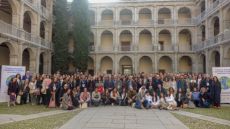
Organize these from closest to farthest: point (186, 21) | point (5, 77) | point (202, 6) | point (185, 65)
A: point (5, 77) < point (202, 6) < point (186, 21) < point (185, 65)

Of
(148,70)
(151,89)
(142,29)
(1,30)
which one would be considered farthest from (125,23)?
(151,89)

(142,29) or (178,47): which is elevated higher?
(142,29)

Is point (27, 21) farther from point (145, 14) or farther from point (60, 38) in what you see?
Result: point (145, 14)

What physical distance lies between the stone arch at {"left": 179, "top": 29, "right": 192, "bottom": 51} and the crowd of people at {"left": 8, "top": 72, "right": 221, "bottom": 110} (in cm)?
1873

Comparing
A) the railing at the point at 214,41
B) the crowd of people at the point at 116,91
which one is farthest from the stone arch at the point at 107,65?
the crowd of people at the point at 116,91

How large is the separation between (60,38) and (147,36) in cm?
1223

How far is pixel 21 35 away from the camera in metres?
24.2

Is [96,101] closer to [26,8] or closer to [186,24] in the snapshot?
[26,8]

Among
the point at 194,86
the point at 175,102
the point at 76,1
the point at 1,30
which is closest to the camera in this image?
the point at 175,102

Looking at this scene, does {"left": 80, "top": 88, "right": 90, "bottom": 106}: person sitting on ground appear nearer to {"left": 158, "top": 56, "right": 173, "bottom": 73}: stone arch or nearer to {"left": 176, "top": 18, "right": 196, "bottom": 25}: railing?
{"left": 158, "top": 56, "right": 173, "bottom": 73}: stone arch

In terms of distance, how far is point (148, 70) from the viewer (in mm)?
36938

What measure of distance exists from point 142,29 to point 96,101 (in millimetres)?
21028

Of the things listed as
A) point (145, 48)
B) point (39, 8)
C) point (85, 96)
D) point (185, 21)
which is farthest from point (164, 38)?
point (85, 96)

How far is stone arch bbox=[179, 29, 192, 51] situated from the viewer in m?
35.7
